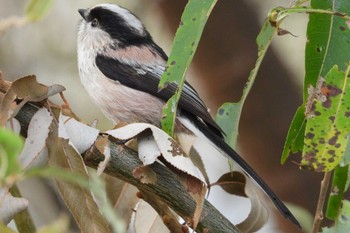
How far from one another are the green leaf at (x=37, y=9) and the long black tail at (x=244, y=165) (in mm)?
902

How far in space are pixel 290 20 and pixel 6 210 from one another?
2.83 metres

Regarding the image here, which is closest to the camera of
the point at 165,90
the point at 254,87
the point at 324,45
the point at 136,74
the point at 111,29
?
the point at 324,45

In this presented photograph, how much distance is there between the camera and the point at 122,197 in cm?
157

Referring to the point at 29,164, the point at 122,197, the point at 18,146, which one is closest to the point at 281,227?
the point at 122,197

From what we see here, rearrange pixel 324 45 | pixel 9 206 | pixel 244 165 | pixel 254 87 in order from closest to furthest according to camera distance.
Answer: pixel 9 206, pixel 324 45, pixel 244 165, pixel 254 87

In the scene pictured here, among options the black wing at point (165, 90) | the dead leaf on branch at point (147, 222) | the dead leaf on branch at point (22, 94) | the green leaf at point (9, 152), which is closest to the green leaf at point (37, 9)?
the green leaf at point (9, 152)

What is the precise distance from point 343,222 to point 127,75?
0.92m

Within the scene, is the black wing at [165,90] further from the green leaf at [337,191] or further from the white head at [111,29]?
the green leaf at [337,191]

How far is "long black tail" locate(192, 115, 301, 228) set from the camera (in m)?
1.58

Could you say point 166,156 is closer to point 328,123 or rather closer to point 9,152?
point 328,123

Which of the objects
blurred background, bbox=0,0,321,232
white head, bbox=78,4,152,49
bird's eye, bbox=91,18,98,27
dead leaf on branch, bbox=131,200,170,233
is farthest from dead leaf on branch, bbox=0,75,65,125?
blurred background, bbox=0,0,321,232

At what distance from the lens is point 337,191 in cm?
147

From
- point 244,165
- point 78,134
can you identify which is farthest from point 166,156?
point 244,165

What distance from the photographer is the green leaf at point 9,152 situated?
0.66 m
